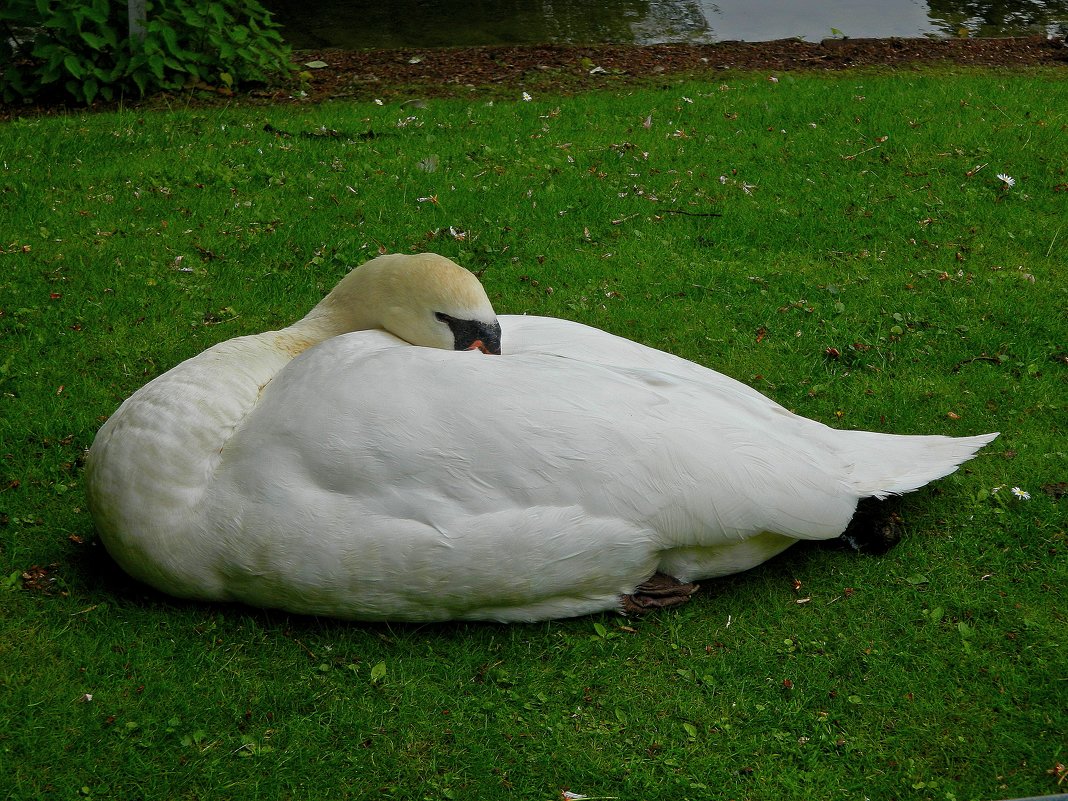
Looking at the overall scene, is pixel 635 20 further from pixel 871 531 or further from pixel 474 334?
pixel 871 531

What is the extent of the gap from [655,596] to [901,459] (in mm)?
1005

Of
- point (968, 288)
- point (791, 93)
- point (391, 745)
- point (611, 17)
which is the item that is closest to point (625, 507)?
point (391, 745)

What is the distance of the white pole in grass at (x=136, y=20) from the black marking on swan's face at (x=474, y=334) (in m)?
5.35

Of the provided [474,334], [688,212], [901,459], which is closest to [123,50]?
[688,212]

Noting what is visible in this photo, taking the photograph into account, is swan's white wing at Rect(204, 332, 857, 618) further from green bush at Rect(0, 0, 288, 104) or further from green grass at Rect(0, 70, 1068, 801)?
green bush at Rect(0, 0, 288, 104)

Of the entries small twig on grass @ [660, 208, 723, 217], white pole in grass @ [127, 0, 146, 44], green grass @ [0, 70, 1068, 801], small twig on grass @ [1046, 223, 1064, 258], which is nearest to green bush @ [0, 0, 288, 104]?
white pole in grass @ [127, 0, 146, 44]

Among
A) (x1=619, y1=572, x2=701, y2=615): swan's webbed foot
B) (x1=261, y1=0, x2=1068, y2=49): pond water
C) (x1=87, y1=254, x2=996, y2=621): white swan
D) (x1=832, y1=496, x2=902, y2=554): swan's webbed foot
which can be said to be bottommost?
(x1=619, y1=572, x2=701, y2=615): swan's webbed foot

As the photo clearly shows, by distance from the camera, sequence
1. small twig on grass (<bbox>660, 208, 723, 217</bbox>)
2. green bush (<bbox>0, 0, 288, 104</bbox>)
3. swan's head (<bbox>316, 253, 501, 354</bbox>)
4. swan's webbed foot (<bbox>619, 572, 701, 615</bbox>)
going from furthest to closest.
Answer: green bush (<bbox>0, 0, 288, 104</bbox>)
small twig on grass (<bbox>660, 208, 723, 217</bbox>)
swan's head (<bbox>316, 253, 501, 354</bbox>)
swan's webbed foot (<bbox>619, 572, 701, 615</bbox>)

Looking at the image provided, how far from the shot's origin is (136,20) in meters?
7.89

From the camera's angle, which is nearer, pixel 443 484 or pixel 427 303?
pixel 443 484

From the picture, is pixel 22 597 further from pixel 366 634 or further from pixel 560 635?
pixel 560 635

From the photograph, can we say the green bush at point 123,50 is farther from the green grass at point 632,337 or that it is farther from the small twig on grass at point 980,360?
the small twig on grass at point 980,360

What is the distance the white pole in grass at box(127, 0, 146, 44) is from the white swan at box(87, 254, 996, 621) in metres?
5.25

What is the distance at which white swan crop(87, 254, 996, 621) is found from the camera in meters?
3.27
